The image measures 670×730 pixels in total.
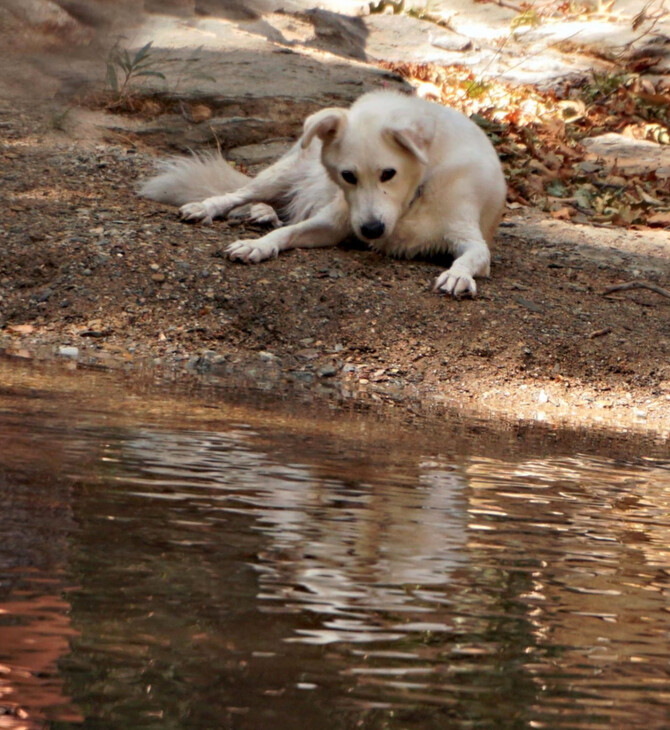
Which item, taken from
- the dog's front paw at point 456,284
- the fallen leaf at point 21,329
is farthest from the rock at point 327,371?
the fallen leaf at point 21,329

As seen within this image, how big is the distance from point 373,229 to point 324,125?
58 centimetres

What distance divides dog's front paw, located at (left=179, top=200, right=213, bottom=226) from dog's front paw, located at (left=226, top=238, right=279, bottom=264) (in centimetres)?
60

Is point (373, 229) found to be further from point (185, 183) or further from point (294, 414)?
point (294, 414)

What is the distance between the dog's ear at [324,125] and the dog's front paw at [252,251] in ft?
1.70

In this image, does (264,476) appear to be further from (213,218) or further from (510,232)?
(510,232)

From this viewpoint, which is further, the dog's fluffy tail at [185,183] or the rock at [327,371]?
the dog's fluffy tail at [185,183]

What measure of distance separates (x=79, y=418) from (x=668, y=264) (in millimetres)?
4526

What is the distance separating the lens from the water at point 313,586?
1275 millimetres

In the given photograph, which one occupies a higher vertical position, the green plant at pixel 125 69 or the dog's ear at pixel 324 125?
the green plant at pixel 125 69

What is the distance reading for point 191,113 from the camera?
8344 mm

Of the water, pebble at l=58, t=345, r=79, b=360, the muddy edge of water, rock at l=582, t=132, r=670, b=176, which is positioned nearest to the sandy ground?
pebble at l=58, t=345, r=79, b=360

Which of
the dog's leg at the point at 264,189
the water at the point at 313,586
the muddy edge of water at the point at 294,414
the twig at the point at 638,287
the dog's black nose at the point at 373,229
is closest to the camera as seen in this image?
the water at the point at 313,586

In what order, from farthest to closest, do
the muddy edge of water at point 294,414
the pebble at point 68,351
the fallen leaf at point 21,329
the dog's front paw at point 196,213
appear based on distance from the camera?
1. the dog's front paw at point 196,213
2. the fallen leaf at point 21,329
3. the pebble at point 68,351
4. the muddy edge of water at point 294,414

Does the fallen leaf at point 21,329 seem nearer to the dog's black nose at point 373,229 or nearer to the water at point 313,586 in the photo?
the dog's black nose at point 373,229
